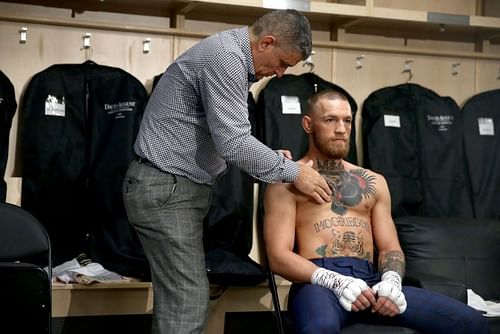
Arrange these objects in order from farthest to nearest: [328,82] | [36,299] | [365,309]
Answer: [328,82]
[365,309]
[36,299]

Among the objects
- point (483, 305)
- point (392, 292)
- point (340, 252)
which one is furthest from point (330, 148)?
point (483, 305)

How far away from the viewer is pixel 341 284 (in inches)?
113

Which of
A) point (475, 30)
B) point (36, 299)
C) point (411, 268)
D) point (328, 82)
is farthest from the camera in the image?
point (475, 30)

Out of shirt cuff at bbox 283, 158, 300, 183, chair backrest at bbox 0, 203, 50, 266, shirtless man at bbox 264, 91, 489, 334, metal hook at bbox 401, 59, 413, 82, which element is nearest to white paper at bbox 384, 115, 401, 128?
metal hook at bbox 401, 59, 413, 82

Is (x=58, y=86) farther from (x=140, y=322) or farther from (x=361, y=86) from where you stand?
(x=361, y=86)

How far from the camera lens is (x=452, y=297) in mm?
3152

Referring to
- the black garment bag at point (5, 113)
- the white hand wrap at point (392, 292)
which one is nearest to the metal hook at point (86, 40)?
the black garment bag at point (5, 113)

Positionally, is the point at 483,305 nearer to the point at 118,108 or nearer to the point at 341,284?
the point at 341,284

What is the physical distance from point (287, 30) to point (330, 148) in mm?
746

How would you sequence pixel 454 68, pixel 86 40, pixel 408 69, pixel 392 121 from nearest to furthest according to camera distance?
pixel 86 40 < pixel 392 121 < pixel 408 69 < pixel 454 68

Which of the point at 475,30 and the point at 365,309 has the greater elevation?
the point at 475,30

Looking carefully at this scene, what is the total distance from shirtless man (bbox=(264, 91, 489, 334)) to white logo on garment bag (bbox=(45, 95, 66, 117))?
1.31 m

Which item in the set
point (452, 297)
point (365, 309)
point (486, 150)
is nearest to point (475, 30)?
point (486, 150)

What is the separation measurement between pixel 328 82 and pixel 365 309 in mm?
1819
